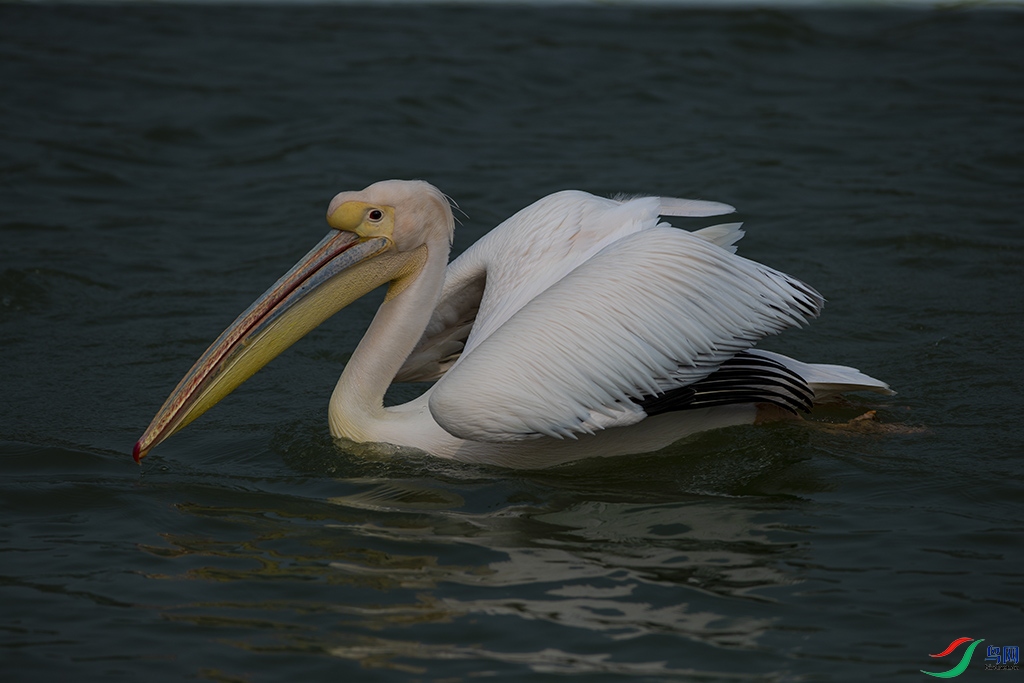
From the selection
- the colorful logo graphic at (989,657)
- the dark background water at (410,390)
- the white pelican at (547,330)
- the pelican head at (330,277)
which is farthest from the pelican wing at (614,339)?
the colorful logo graphic at (989,657)

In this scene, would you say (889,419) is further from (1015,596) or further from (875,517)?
(1015,596)

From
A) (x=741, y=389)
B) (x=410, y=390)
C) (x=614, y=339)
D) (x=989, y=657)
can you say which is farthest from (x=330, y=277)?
(x=989, y=657)

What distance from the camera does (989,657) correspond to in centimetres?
291

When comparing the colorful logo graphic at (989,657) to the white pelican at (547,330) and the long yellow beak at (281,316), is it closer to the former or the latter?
the white pelican at (547,330)

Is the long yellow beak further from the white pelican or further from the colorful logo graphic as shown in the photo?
the colorful logo graphic

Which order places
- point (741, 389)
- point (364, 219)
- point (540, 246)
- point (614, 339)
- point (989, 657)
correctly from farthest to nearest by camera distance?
point (540, 246), point (364, 219), point (741, 389), point (614, 339), point (989, 657)

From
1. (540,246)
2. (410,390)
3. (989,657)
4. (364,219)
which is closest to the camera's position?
(989,657)

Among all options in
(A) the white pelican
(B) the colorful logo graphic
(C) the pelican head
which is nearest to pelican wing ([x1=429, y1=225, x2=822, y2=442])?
(A) the white pelican

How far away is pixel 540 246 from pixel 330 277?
825 mm

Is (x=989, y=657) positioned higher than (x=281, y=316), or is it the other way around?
(x=281, y=316)

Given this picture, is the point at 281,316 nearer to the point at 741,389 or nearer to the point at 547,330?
the point at 547,330

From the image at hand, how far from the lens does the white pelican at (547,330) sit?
3676mm

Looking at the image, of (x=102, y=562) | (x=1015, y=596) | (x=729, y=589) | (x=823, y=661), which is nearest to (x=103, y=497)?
(x=102, y=562)

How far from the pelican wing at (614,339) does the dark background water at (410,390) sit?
0.34 metres
